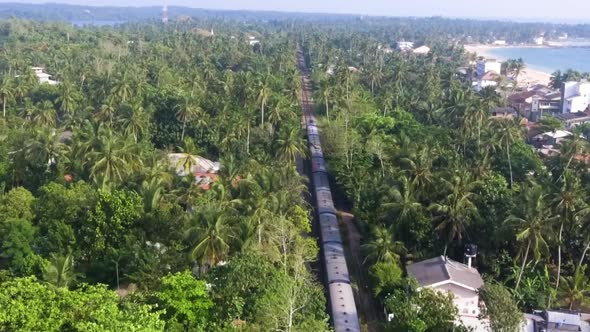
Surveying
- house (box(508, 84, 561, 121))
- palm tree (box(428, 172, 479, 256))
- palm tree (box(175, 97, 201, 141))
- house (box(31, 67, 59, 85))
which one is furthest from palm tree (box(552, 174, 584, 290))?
house (box(31, 67, 59, 85))

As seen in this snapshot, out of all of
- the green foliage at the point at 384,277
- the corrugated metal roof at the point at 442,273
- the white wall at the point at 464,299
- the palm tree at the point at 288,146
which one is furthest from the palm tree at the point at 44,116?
the white wall at the point at 464,299

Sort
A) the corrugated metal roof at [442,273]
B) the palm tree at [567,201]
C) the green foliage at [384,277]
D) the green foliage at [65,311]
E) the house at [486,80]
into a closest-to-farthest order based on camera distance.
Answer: the green foliage at [65,311] < the corrugated metal roof at [442,273] < the palm tree at [567,201] < the green foliage at [384,277] < the house at [486,80]

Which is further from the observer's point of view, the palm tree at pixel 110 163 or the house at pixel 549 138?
the house at pixel 549 138

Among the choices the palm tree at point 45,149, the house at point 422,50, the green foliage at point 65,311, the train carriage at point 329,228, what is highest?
the house at point 422,50

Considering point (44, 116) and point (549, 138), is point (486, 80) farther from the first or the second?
point (44, 116)

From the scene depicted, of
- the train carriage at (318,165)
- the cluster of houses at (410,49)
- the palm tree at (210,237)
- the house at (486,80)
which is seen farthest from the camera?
A: the cluster of houses at (410,49)

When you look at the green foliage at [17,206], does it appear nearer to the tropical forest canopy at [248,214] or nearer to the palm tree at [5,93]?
the tropical forest canopy at [248,214]

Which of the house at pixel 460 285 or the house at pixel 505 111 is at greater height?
the house at pixel 505 111

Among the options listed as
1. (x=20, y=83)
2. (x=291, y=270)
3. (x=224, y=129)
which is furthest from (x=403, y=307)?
(x=20, y=83)
